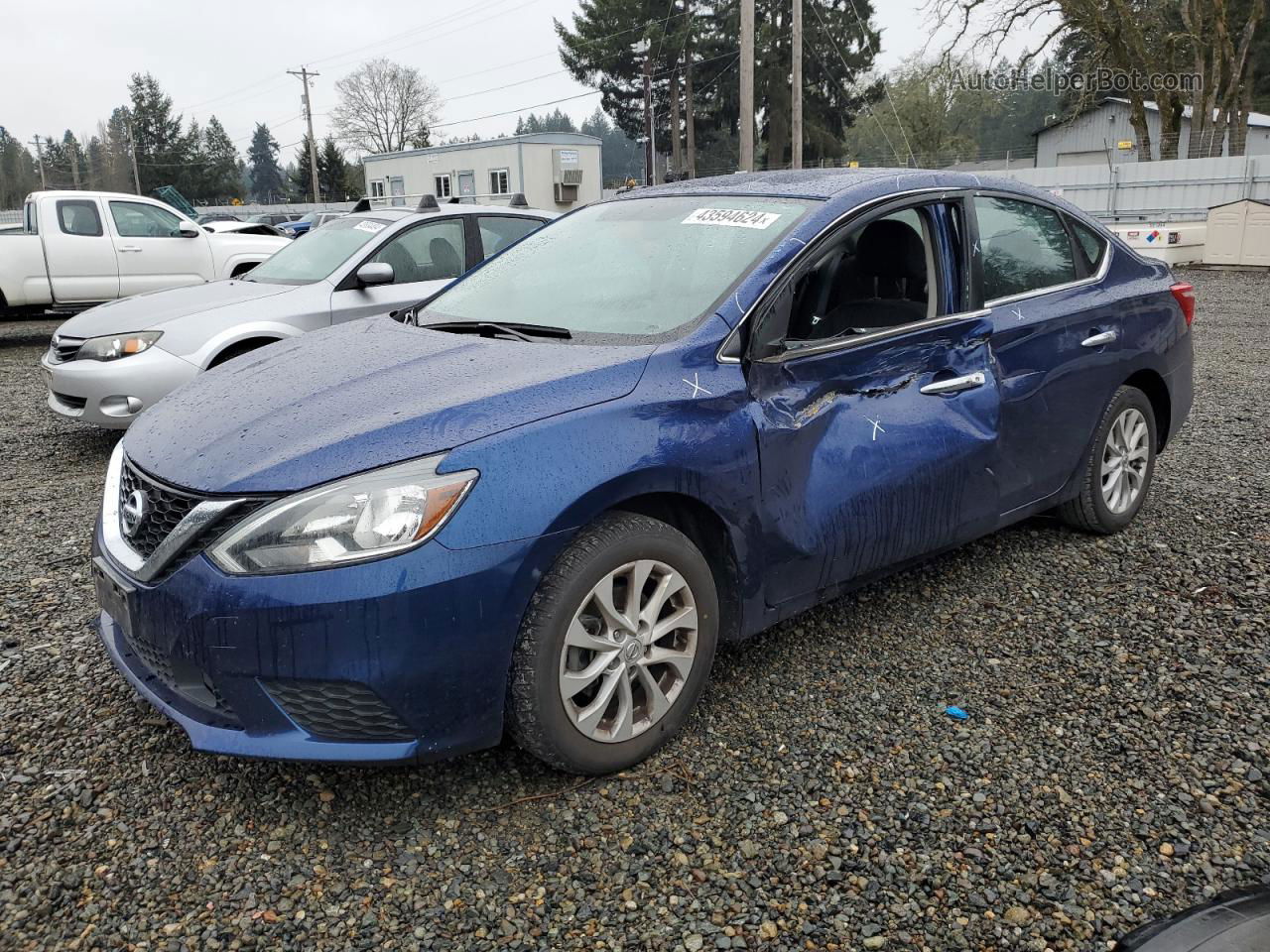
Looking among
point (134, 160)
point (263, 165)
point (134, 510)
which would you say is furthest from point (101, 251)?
point (263, 165)

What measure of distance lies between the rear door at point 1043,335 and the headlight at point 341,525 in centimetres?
227

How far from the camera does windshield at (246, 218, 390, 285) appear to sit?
22.3 feet

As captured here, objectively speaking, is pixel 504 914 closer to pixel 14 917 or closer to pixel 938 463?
pixel 14 917

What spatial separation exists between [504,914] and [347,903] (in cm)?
36

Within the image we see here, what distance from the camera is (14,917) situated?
223 cm

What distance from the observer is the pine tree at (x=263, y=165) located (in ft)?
397

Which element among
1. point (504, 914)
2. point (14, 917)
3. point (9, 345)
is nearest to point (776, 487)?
point (504, 914)

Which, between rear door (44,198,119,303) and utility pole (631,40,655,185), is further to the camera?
utility pole (631,40,655,185)

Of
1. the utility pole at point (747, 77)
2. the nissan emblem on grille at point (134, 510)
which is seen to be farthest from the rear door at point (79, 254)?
the utility pole at point (747, 77)

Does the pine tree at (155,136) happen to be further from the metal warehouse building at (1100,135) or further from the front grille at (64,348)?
the front grille at (64,348)

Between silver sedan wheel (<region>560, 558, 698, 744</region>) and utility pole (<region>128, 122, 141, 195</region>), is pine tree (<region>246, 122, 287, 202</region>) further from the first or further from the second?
silver sedan wheel (<region>560, 558, 698, 744</region>)

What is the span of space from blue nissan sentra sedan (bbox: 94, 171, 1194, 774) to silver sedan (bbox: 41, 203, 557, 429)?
271cm

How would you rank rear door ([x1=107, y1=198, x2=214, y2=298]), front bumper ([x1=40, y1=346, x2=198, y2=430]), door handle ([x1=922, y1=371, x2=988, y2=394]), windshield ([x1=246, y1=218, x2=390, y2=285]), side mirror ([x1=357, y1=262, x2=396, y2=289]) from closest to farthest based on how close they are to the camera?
door handle ([x1=922, y1=371, x2=988, y2=394]) < side mirror ([x1=357, y1=262, x2=396, y2=289]) < front bumper ([x1=40, y1=346, x2=198, y2=430]) < windshield ([x1=246, y1=218, x2=390, y2=285]) < rear door ([x1=107, y1=198, x2=214, y2=298])

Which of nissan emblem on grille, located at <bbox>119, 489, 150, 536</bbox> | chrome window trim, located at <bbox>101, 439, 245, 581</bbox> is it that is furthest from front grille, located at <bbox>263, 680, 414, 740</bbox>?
nissan emblem on grille, located at <bbox>119, 489, 150, 536</bbox>
